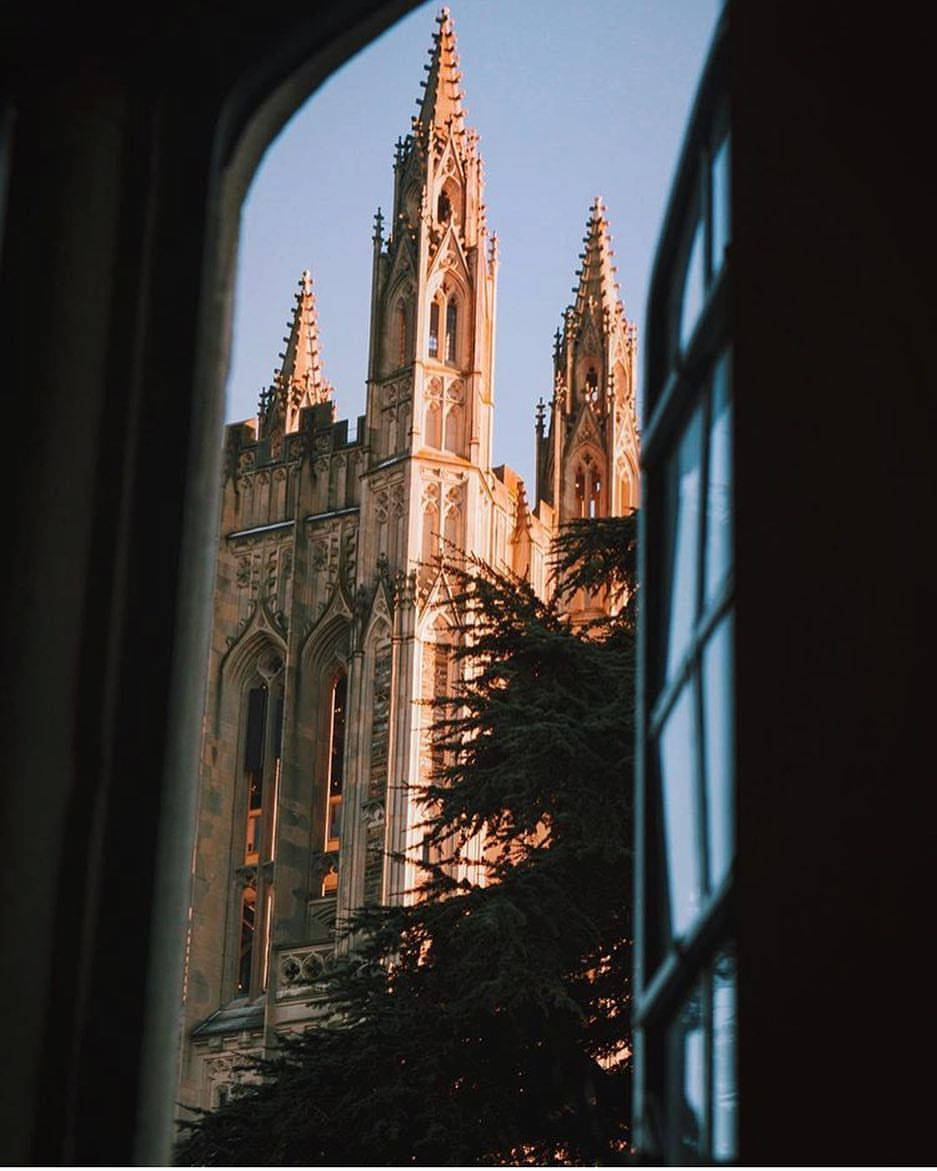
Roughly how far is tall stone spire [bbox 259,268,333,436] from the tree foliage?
84.1ft

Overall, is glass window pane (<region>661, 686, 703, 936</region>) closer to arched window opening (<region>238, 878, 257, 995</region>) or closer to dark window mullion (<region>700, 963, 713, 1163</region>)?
dark window mullion (<region>700, 963, 713, 1163</region>)

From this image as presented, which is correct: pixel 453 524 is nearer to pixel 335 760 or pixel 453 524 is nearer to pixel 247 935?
pixel 335 760

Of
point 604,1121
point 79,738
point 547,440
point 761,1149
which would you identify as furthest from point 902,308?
point 547,440

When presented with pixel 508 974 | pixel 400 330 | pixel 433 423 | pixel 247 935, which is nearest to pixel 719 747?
pixel 508 974

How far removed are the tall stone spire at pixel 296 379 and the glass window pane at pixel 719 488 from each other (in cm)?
3918

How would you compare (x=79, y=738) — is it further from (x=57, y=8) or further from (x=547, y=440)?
(x=547, y=440)

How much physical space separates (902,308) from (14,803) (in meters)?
1.27

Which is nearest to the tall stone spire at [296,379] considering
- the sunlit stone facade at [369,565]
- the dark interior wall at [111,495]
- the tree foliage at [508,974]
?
the sunlit stone facade at [369,565]

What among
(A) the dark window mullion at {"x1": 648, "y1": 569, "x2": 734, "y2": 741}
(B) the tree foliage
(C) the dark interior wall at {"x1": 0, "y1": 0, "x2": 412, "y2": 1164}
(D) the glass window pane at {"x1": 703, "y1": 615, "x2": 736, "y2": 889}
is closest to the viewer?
(D) the glass window pane at {"x1": 703, "y1": 615, "x2": 736, "y2": 889}

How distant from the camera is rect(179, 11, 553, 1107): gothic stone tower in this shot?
111 feet

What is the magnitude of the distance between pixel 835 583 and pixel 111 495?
1.18 m

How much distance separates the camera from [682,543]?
2.69 m

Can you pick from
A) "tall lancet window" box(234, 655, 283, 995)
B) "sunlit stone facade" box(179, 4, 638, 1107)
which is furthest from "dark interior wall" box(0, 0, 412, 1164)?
"tall lancet window" box(234, 655, 283, 995)

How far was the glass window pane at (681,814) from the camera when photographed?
239 centimetres
